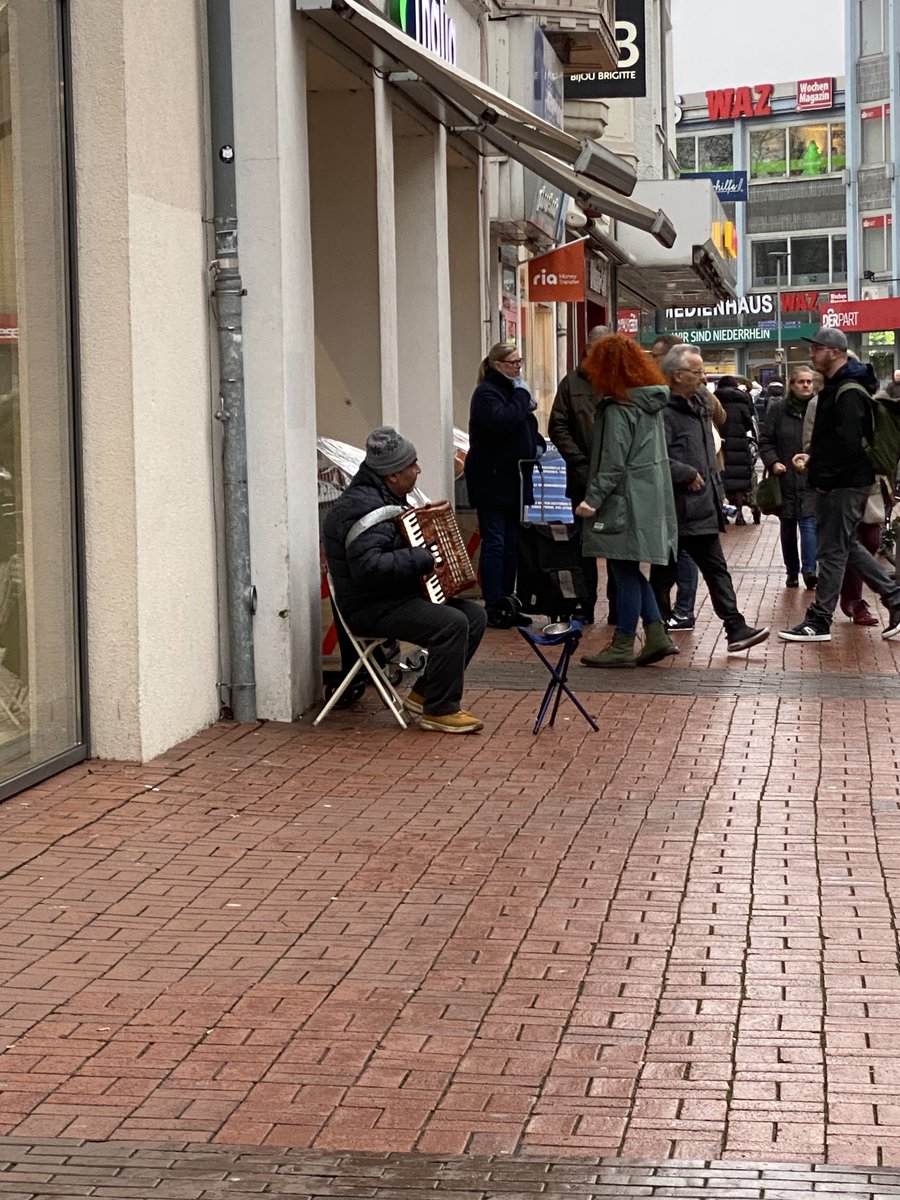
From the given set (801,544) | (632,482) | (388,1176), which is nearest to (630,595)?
(632,482)

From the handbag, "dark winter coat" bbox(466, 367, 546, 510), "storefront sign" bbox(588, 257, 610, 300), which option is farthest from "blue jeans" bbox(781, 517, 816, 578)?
"storefront sign" bbox(588, 257, 610, 300)

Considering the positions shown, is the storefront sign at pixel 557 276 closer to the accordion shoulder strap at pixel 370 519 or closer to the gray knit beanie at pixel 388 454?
the gray knit beanie at pixel 388 454

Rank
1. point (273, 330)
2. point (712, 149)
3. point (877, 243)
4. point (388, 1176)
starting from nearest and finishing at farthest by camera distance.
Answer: point (388, 1176), point (273, 330), point (877, 243), point (712, 149)

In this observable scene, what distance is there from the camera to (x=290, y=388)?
408 inches

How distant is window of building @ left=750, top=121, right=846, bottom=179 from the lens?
90.5 metres

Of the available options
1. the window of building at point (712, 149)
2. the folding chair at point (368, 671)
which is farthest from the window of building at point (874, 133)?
the folding chair at point (368, 671)

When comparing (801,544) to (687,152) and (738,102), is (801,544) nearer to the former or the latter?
(738,102)

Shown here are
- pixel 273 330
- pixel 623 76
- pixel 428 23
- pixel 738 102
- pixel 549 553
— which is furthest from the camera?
pixel 738 102

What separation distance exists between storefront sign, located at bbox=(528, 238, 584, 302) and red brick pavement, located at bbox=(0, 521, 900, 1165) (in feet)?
42.1

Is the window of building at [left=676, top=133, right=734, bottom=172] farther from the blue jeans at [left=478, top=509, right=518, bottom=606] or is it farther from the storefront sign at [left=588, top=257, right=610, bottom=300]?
the blue jeans at [left=478, top=509, right=518, bottom=606]

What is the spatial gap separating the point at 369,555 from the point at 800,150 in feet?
280

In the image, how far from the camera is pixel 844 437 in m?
12.7

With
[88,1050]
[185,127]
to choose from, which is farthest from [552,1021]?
[185,127]

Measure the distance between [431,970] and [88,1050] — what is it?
111cm
